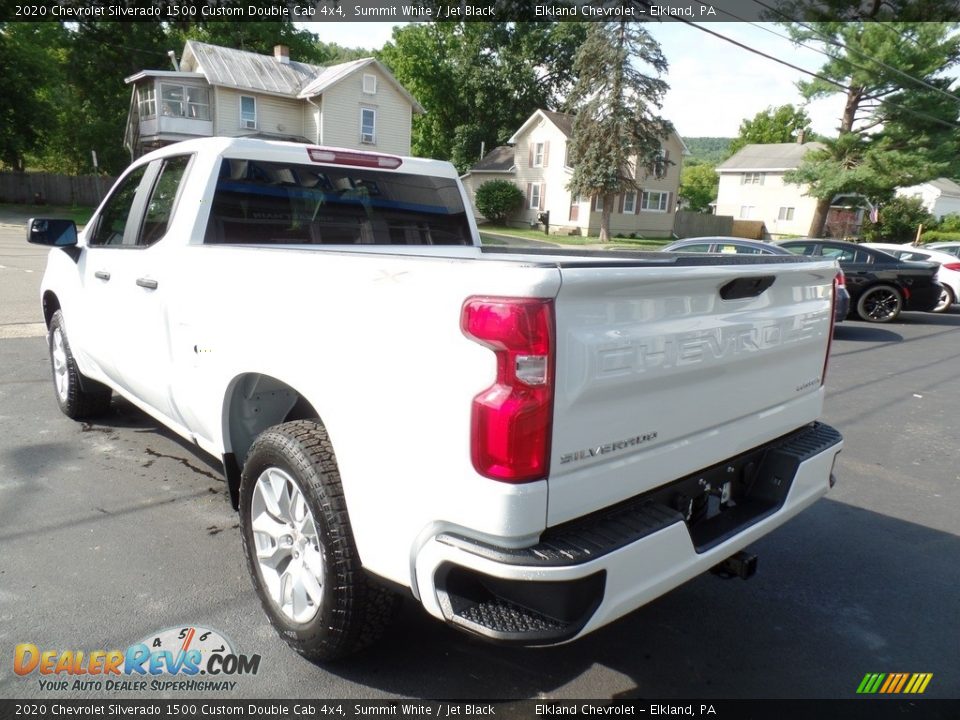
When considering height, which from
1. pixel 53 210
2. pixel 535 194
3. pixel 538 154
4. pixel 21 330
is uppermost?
pixel 538 154

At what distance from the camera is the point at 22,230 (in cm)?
2503

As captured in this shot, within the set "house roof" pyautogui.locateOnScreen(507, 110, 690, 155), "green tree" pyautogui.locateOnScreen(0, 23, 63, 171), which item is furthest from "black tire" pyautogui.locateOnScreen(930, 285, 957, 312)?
"green tree" pyautogui.locateOnScreen(0, 23, 63, 171)

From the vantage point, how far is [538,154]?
139 ft

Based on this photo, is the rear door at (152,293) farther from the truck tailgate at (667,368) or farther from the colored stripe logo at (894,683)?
the colored stripe logo at (894,683)

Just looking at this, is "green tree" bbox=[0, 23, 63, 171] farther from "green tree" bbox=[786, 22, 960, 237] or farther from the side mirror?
the side mirror

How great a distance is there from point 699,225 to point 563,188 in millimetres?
12009

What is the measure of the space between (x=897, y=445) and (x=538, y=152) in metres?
38.9

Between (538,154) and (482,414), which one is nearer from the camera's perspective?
(482,414)

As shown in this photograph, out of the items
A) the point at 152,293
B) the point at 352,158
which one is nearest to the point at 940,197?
the point at 352,158

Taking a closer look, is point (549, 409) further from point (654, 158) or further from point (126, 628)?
point (654, 158)

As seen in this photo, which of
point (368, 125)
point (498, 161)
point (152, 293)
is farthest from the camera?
point (498, 161)

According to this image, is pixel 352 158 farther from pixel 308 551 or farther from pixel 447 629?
pixel 447 629

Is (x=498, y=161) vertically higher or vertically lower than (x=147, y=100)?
lower

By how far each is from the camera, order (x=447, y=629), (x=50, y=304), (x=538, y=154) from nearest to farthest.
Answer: (x=447, y=629), (x=50, y=304), (x=538, y=154)
